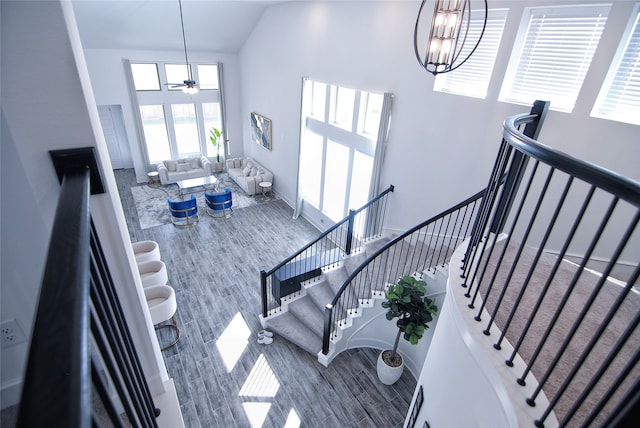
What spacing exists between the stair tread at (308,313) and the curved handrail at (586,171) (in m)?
4.47

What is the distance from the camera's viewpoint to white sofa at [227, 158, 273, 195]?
10.2 m

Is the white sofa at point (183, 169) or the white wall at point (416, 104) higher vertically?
the white wall at point (416, 104)

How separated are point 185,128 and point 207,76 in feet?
6.46

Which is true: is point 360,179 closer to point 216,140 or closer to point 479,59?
point 479,59

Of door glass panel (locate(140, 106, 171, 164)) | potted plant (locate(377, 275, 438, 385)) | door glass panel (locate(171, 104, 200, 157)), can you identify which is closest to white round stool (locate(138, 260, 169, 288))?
potted plant (locate(377, 275, 438, 385))

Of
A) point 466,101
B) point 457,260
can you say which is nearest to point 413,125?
point 466,101

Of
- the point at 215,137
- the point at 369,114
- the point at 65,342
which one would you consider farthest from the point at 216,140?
the point at 65,342

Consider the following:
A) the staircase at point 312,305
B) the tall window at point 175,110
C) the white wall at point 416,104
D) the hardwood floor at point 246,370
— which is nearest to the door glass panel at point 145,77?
the tall window at point 175,110

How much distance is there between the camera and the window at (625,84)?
10.3 ft

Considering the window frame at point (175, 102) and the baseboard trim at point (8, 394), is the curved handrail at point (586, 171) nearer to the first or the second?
the baseboard trim at point (8, 394)

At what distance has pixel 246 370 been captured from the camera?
4879mm

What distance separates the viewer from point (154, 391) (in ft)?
6.81

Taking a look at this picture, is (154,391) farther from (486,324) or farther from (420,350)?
(420,350)

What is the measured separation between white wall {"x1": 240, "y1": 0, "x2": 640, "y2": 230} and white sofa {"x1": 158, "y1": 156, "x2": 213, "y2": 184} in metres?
4.14
